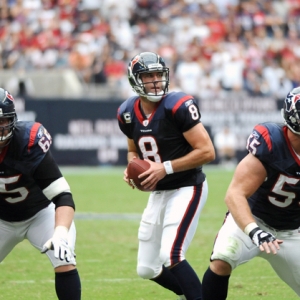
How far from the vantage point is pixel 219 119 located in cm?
1573

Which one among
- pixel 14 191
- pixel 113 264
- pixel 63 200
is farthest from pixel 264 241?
pixel 113 264

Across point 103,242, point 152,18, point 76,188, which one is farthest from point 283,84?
point 103,242

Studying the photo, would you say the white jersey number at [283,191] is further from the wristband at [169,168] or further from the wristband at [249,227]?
the wristband at [169,168]

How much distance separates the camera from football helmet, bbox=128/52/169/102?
16.5ft

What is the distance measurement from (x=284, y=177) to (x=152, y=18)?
14695mm

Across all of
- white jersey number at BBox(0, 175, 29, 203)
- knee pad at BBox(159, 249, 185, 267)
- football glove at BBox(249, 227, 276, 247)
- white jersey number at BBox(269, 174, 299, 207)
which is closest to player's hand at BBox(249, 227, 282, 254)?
football glove at BBox(249, 227, 276, 247)

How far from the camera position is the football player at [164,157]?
4887 mm

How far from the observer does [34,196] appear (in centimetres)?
464

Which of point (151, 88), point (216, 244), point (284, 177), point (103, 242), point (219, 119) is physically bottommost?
point (219, 119)

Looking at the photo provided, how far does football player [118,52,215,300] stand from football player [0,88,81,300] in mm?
695

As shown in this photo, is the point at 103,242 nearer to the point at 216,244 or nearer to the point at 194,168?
the point at 194,168

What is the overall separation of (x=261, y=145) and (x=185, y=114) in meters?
0.83

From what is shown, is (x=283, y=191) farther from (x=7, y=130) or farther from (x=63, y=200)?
(x=7, y=130)

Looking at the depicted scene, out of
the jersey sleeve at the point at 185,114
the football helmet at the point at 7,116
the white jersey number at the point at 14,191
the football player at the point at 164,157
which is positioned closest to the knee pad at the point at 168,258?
the football player at the point at 164,157
